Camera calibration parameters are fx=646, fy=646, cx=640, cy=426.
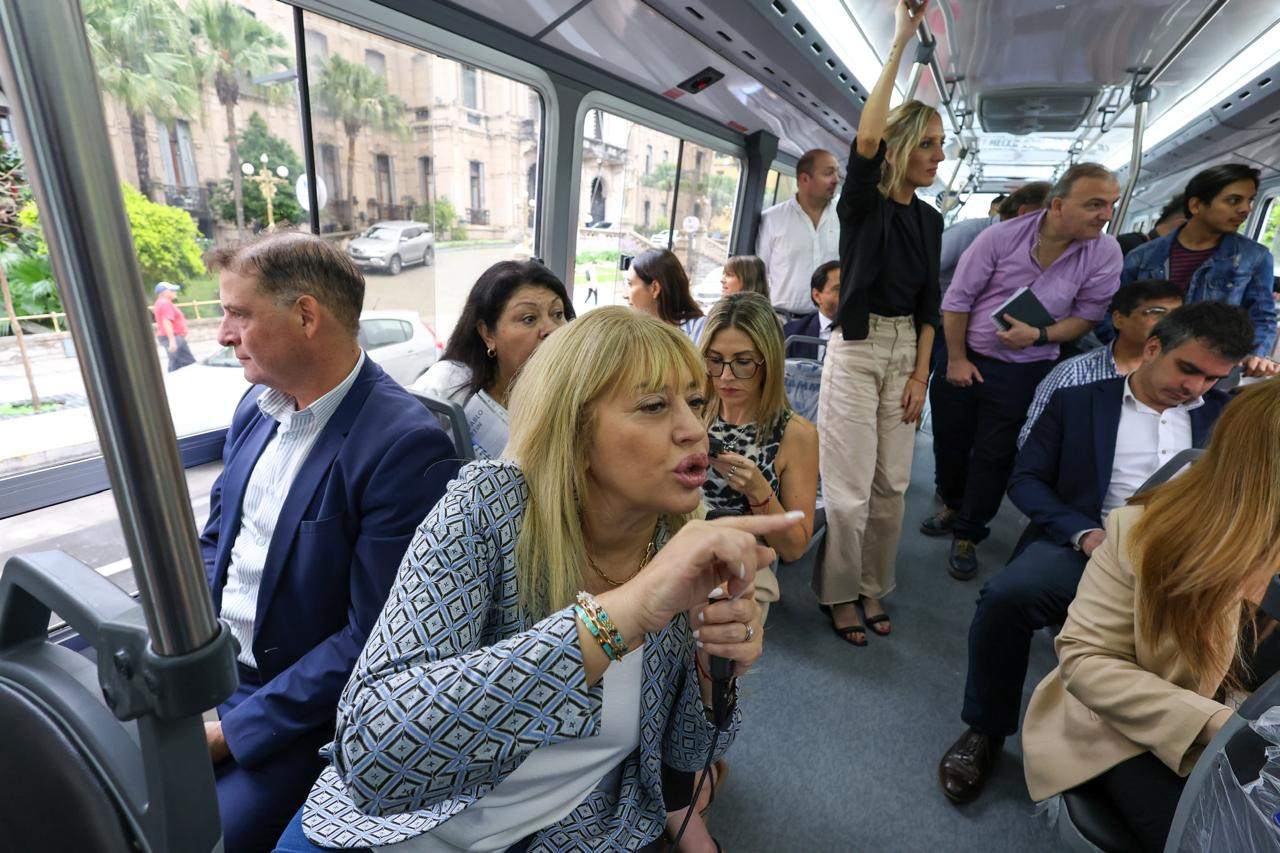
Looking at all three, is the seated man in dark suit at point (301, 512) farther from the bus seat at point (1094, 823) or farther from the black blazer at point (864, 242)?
the black blazer at point (864, 242)

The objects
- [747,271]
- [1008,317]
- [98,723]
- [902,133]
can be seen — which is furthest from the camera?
[747,271]

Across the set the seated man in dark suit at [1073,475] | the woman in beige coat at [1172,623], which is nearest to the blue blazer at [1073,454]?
the seated man in dark suit at [1073,475]

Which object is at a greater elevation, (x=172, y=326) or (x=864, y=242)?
(x=864, y=242)

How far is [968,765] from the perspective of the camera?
212cm

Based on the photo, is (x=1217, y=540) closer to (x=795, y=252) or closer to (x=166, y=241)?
(x=166, y=241)

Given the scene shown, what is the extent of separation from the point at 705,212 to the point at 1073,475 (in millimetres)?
3639

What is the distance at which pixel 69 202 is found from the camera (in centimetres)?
43

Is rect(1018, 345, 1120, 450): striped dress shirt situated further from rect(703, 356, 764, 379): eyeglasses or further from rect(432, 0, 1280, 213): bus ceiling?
rect(432, 0, 1280, 213): bus ceiling

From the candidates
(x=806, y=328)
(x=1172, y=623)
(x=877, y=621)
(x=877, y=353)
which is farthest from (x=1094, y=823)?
(x=806, y=328)

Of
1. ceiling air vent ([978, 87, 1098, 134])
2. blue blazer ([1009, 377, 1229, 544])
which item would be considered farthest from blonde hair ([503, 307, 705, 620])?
ceiling air vent ([978, 87, 1098, 134])

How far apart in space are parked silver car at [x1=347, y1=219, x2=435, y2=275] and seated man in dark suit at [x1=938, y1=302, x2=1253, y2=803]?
8.33ft

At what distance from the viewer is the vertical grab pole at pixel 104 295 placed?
408 millimetres

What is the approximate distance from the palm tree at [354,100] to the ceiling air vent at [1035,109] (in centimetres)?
357

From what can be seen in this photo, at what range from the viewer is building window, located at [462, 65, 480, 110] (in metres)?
2.76
